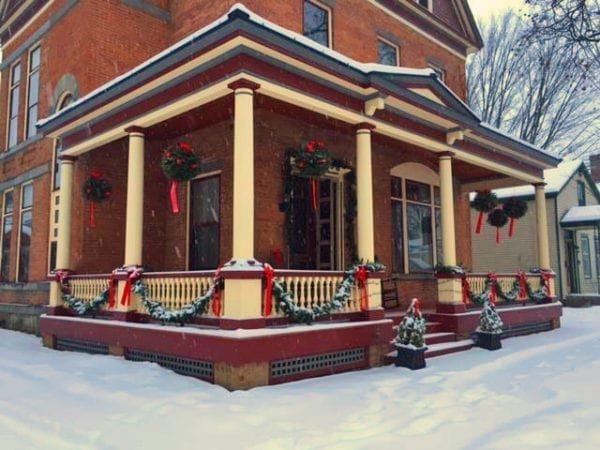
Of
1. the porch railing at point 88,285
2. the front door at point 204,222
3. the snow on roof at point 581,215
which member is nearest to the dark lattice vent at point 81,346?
the porch railing at point 88,285

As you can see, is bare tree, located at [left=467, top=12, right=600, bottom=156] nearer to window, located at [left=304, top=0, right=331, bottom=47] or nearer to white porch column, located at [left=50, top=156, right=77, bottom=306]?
window, located at [left=304, top=0, right=331, bottom=47]

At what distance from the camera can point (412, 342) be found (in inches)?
298

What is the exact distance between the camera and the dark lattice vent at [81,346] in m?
8.62

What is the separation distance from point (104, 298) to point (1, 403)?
10.3 ft

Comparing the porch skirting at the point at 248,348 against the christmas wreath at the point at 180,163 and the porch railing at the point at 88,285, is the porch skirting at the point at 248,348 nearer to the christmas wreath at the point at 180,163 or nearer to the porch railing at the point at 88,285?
the porch railing at the point at 88,285

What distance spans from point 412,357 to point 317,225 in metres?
3.68

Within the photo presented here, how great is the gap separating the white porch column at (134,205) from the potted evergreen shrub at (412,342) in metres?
4.14

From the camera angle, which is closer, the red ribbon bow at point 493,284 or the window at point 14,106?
the red ribbon bow at point 493,284

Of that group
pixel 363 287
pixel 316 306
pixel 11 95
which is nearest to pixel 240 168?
pixel 316 306

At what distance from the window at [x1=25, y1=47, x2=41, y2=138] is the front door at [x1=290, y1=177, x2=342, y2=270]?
24.5ft

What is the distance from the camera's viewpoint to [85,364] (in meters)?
7.64

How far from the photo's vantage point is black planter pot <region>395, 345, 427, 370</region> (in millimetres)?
7492

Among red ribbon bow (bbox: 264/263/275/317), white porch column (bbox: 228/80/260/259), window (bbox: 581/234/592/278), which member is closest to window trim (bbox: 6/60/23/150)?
white porch column (bbox: 228/80/260/259)

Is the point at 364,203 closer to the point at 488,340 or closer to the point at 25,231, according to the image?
the point at 488,340
